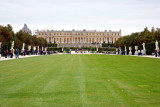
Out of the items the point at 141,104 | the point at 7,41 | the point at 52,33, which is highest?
the point at 52,33

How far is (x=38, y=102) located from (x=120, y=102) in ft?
5.56

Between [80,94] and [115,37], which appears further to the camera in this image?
[115,37]

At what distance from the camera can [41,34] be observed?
14888 cm

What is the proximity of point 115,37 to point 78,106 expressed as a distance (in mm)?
141465

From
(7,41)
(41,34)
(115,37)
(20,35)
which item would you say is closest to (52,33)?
(41,34)

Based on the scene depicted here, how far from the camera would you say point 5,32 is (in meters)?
46.6

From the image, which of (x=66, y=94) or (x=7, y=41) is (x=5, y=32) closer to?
(x=7, y=41)

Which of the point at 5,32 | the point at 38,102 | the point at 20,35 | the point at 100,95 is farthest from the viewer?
the point at 20,35

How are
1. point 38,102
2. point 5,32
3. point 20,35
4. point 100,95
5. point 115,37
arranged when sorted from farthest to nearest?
point 115,37 < point 20,35 < point 5,32 < point 100,95 < point 38,102

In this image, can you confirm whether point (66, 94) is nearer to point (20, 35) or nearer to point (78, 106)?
point (78, 106)

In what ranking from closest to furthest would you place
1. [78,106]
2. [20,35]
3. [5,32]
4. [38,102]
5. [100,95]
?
[78,106] → [38,102] → [100,95] → [5,32] → [20,35]

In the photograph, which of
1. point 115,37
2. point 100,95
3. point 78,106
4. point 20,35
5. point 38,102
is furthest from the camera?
point 115,37

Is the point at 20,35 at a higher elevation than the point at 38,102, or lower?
higher

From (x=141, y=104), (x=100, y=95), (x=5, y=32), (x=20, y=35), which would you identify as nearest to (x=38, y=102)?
(x=100, y=95)
